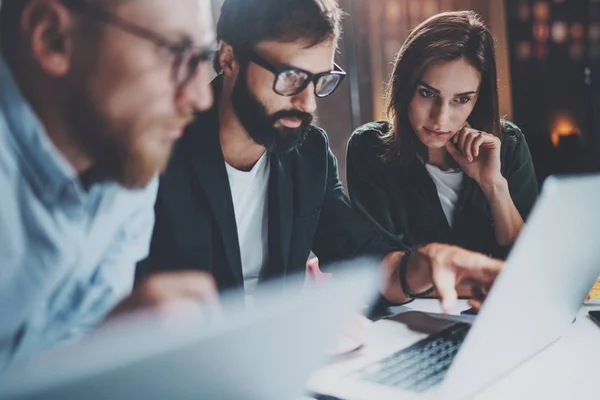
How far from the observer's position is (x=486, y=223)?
4.98 ft

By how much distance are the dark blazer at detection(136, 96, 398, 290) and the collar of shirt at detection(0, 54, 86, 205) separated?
17 cm

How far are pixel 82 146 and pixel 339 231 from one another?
2.15ft

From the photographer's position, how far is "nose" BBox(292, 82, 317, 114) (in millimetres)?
1034

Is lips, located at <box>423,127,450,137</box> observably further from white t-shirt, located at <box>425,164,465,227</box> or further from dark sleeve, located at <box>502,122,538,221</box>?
dark sleeve, located at <box>502,122,538,221</box>

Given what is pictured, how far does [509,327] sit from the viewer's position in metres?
0.91

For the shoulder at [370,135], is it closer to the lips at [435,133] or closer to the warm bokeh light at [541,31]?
the lips at [435,133]

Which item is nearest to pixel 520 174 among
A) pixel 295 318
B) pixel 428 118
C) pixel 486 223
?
pixel 486 223

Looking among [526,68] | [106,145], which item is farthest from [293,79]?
[526,68]

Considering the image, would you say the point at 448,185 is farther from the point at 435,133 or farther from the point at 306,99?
the point at 306,99

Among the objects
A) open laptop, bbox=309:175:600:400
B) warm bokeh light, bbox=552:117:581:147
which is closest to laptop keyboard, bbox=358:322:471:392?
open laptop, bbox=309:175:600:400

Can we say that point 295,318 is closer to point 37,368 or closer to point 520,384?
point 37,368

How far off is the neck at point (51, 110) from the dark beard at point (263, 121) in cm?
30

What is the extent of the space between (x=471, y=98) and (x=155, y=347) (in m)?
1.16

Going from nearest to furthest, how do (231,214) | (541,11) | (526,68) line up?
1. (231,214)
2. (526,68)
3. (541,11)
